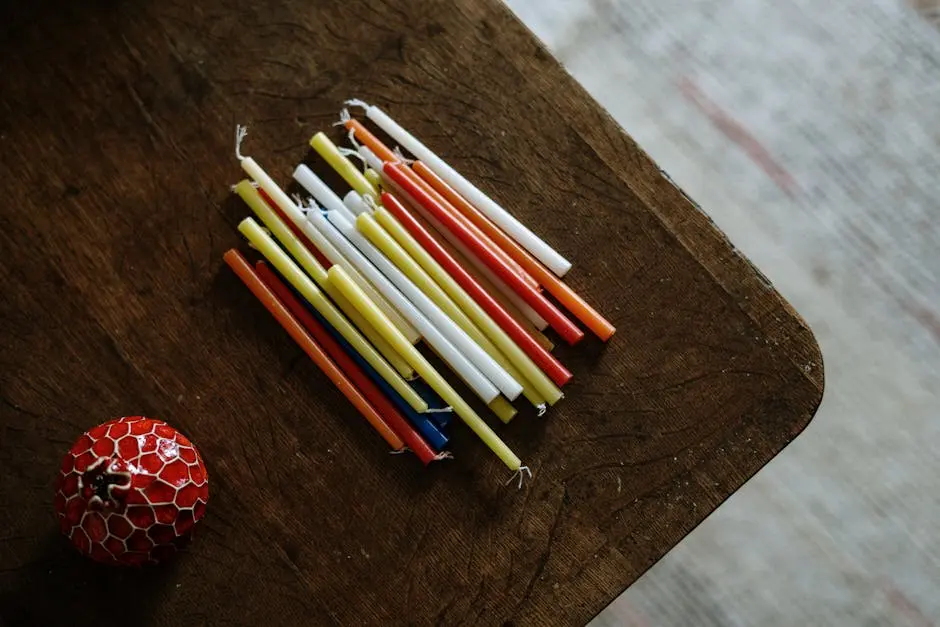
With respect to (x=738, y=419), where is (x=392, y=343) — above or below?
below

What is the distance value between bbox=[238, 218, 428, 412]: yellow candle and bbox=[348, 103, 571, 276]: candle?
0.46 ft

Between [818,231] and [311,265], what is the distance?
730 mm

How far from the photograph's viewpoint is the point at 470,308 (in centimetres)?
84

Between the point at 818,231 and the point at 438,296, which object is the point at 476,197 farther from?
the point at 818,231

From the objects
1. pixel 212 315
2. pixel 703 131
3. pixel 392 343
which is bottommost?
pixel 212 315

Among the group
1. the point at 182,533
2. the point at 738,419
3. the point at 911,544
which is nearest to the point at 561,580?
the point at 738,419

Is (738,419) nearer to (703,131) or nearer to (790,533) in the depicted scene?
(790,533)

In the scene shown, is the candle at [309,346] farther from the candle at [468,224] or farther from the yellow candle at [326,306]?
the candle at [468,224]

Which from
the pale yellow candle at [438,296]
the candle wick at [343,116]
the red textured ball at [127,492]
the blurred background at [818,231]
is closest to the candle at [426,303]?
the pale yellow candle at [438,296]

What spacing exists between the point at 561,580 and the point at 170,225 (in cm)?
50

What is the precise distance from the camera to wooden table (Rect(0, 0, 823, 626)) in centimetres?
83

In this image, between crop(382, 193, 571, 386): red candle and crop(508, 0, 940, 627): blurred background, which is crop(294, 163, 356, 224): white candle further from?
crop(508, 0, 940, 627): blurred background

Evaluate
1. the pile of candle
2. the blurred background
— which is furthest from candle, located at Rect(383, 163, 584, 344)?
the blurred background

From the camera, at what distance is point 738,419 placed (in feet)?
2.77
